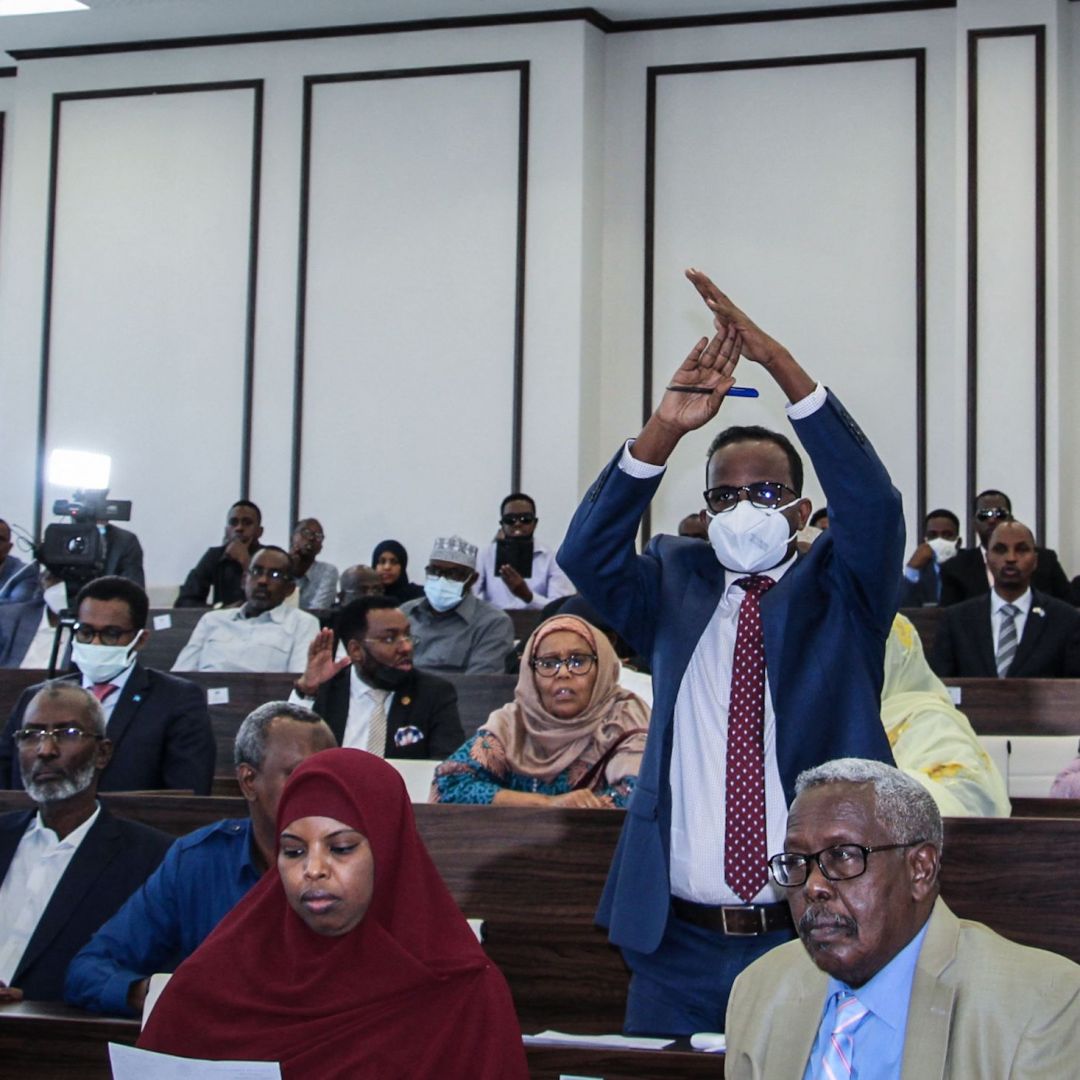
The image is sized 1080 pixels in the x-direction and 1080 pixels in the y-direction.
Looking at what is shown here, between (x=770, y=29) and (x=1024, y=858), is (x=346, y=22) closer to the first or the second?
(x=770, y=29)

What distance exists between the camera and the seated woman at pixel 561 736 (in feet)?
12.1

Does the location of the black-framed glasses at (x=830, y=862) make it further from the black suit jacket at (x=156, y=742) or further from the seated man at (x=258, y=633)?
the seated man at (x=258, y=633)

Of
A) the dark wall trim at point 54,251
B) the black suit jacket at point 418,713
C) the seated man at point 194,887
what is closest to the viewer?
the seated man at point 194,887

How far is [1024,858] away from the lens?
3037 millimetres

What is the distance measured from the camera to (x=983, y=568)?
26.4 ft

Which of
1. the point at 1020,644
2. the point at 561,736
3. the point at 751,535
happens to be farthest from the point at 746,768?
the point at 1020,644

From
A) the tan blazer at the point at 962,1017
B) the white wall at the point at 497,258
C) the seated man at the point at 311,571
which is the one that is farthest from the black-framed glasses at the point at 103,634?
the white wall at the point at 497,258

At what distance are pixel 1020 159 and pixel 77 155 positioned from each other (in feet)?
18.1

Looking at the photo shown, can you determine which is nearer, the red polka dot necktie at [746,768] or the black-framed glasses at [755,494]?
the red polka dot necktie at [746,768]

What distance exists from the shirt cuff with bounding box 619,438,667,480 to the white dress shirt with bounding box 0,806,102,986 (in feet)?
5.19

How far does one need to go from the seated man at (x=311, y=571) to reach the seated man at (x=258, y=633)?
6.26 ft

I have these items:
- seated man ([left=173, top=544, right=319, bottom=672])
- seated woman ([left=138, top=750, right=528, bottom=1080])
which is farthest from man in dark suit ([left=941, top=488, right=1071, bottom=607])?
seated woman ([left=138, top=750, right=528, bottom=1080])

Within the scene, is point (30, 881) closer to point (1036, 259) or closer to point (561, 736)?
point (561, 736)

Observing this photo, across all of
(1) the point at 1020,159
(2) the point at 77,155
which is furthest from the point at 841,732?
(2) the point at 77,155
